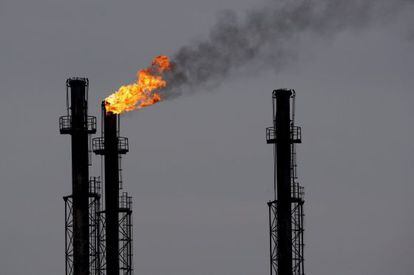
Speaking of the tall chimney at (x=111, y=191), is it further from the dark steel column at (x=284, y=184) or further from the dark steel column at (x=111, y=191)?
the dark steel column at (x=284, y=184)

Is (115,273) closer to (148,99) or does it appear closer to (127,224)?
(127,224)

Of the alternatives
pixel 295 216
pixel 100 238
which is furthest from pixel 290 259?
pixel 100 238

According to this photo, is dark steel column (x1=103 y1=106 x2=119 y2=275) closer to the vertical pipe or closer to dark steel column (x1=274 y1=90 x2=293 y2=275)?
the vertical pipe

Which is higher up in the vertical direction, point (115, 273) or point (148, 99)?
point (148, 99)

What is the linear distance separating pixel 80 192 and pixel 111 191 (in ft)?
24.2

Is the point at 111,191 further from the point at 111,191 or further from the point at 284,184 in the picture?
the point at 284,184

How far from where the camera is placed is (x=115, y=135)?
402 feet

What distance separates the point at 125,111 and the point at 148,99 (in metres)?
3.28

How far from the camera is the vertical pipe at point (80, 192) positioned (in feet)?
379

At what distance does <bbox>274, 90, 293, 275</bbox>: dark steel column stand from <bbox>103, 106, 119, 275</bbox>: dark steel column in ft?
34.0

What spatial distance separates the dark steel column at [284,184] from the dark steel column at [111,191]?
10378 mm

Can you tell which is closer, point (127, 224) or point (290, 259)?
point (290, 259)

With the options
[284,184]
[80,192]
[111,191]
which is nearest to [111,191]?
[111,191]

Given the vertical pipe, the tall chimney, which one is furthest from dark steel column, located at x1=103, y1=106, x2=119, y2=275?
the vertical pipe
